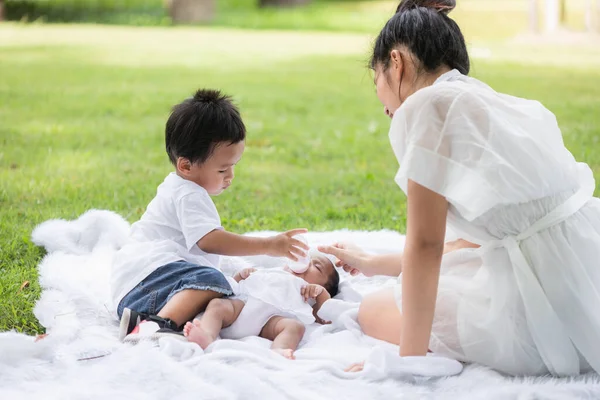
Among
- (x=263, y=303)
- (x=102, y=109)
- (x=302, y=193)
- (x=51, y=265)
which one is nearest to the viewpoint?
(x=263, y=303)

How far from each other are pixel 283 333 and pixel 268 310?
124 millimetres

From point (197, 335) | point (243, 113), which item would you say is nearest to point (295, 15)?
point (243, 113)

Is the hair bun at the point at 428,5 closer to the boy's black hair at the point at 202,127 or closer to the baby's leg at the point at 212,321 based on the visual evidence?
the boy's black hair at the point at 202,127

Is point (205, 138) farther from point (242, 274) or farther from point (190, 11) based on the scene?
point (190, 11)

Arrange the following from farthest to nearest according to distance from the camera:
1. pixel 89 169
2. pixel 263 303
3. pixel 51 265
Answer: pixel 89 169
pixel 51 265
pixel 263 303

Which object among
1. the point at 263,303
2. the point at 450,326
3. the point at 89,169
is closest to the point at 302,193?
the point at 89,169

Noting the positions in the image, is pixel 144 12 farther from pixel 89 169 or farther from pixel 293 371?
pixel 293 371

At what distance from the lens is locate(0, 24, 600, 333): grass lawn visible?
14.3ft

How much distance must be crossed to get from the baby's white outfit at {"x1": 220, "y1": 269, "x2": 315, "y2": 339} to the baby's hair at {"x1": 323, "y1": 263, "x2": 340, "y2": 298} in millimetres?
207

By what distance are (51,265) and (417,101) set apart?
1706 millimetres

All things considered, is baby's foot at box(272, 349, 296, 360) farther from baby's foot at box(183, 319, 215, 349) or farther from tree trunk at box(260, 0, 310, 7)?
tree trunk at box(260, 0, 310, 7)

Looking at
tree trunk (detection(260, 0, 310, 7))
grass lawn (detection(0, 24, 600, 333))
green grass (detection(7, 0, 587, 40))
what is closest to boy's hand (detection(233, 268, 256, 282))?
grass lawn (detection(0, 24, 600, 333))

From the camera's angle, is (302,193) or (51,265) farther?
(302,193)

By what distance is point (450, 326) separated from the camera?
2447 mm
